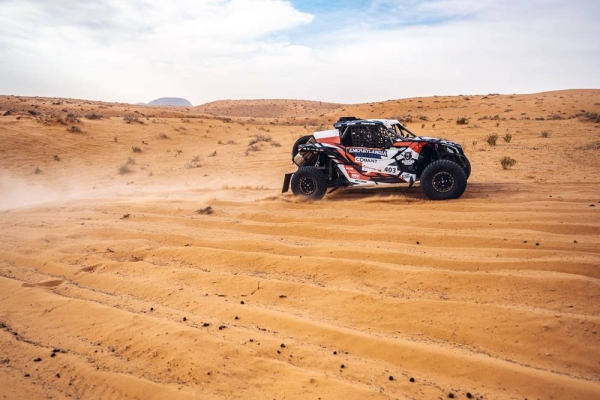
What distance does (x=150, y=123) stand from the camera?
25.6 m

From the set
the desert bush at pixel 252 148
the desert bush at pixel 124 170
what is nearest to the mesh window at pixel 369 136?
the desert bush at pixel 252 148

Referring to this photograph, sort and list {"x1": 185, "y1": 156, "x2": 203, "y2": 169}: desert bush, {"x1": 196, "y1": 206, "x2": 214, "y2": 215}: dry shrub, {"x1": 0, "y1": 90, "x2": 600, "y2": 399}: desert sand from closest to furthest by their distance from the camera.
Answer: {"x1": 0, "y1": 90, "x2": 600, "y2": 399}: desert sand < {"x1": 196, "y1": 206, "x2": 214, "y2": 215}: dry shrub < {"x1": 185, "y1": 156, "x2": 203, "y2": 169}: desert bush

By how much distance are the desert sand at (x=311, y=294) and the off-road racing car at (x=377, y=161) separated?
18.6 inches

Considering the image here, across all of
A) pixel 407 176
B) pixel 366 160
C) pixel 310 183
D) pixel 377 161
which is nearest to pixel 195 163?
pixel 310 183

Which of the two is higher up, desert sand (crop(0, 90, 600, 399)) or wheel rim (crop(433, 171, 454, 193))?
wheel rim (crop(433, 171, 454, 193))

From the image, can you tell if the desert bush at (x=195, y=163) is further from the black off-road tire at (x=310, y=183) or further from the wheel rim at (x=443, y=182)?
the wheel rim at (x=443, y=182)

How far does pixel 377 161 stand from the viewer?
346 inches

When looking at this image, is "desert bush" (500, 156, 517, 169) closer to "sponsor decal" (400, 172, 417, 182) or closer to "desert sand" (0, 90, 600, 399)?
"desert sand" (0, 90, 600, 399)

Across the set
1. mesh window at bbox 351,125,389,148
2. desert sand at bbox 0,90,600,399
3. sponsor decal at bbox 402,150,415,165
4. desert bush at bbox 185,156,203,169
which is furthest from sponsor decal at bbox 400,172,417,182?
desert bush at bbox 185,156,203,169

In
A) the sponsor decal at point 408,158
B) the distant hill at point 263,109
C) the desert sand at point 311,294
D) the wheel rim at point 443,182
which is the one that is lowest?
the desert sand at point 311,294

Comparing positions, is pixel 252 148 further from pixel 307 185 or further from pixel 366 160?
pixel 366 160

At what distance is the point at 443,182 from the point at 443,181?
0.8 inches

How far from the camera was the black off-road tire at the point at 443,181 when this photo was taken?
8.12 meters

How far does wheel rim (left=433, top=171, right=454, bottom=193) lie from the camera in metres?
8.21
